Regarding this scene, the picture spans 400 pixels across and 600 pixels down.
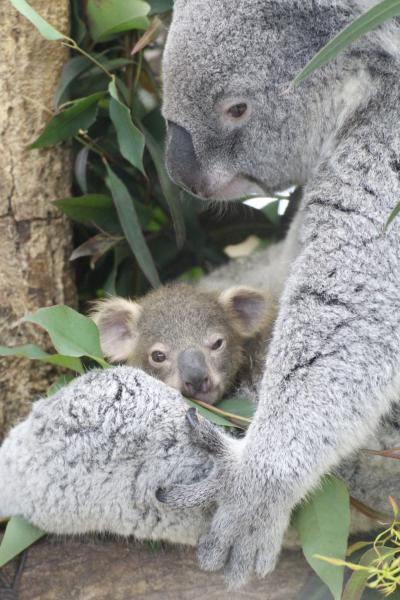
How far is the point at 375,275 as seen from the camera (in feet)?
8.23

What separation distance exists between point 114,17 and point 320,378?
173 cm

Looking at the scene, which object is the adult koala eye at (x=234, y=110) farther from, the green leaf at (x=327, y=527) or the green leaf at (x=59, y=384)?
the green leaf at (x=327, y=527)

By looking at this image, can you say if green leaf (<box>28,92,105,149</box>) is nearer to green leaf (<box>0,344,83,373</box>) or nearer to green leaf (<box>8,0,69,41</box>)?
green leaf (<box>8,0,69,41</box>)

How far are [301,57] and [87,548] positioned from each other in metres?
1.73

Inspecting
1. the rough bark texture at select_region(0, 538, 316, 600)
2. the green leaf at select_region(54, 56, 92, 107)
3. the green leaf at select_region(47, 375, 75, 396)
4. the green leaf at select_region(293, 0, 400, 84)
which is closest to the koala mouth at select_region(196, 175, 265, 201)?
the green leaf at select_region(54, 56, 92, 107)

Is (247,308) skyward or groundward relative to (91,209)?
groundward

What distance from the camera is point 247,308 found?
11.0 ft

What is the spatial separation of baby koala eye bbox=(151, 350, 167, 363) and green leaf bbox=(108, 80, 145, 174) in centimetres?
69

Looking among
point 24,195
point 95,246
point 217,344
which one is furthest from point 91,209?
point 217,344

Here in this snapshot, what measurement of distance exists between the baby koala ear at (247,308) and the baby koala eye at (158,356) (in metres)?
0.35

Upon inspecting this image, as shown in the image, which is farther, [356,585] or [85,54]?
[85,54]

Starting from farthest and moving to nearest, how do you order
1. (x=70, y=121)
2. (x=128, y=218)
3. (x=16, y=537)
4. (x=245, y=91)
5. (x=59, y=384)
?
(x=128, y=218), (x=70, y=121), (x=59, y=384), (x=245, y=91), (x=16, y=537)

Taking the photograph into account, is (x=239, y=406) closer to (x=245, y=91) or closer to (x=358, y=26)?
(x=245, y=91)

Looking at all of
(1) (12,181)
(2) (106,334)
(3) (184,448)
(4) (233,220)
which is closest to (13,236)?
(1) (12,181)
